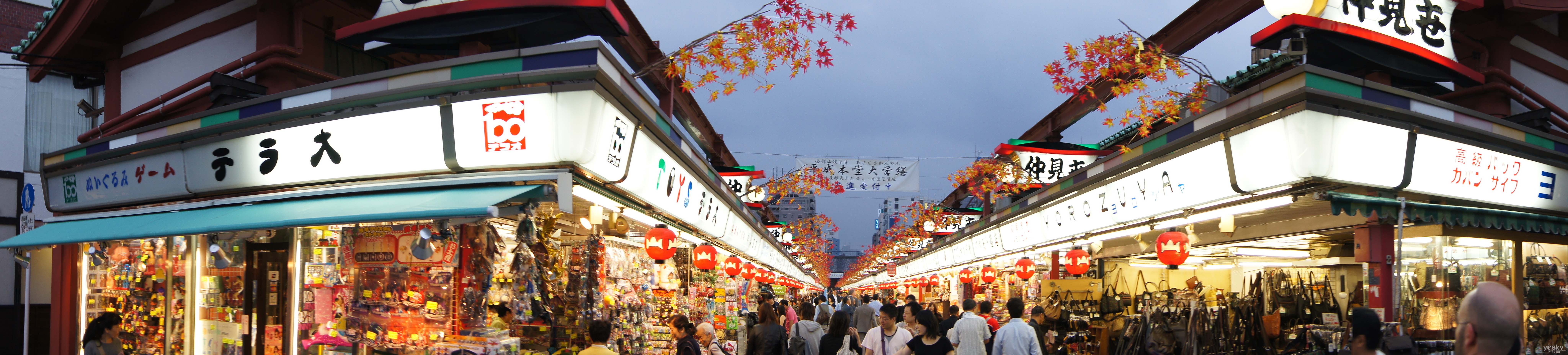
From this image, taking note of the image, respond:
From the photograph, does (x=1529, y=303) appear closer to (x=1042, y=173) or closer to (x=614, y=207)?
(x=1042, y=173)

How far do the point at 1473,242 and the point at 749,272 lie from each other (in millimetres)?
13923

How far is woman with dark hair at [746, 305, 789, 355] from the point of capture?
10.6 meters

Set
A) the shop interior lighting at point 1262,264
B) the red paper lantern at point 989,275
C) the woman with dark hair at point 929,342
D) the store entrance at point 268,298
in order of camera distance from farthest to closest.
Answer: the red paper lantern at point 989,275 → the shop interior lighting at point 1262,264 → the store entrance at point 268,298 → the woman with dark hair at point 929,342

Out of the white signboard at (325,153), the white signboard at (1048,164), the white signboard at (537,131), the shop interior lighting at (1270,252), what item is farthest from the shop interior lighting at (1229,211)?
the white signboard at (325,153)

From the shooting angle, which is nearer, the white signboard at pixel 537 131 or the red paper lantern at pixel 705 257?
the white signboard at pixel 537 131

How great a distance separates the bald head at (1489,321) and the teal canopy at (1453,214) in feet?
13.1

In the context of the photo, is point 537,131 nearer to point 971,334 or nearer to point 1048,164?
point 971,334

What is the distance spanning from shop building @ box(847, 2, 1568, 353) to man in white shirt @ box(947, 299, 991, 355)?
84.6 inches

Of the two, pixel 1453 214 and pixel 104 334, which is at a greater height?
pixel 1453 214

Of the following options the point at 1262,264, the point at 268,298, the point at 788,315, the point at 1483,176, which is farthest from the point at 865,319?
the point at 268,298

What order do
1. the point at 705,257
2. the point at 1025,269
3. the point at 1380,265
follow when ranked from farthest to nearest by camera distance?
the point at 1025,269
the point at 705,257
the point at 1380,265

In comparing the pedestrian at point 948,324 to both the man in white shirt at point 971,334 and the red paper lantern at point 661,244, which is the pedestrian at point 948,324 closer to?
the man in white shirt at point 971,334

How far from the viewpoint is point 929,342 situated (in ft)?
26.9

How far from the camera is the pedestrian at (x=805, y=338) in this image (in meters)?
10.8
